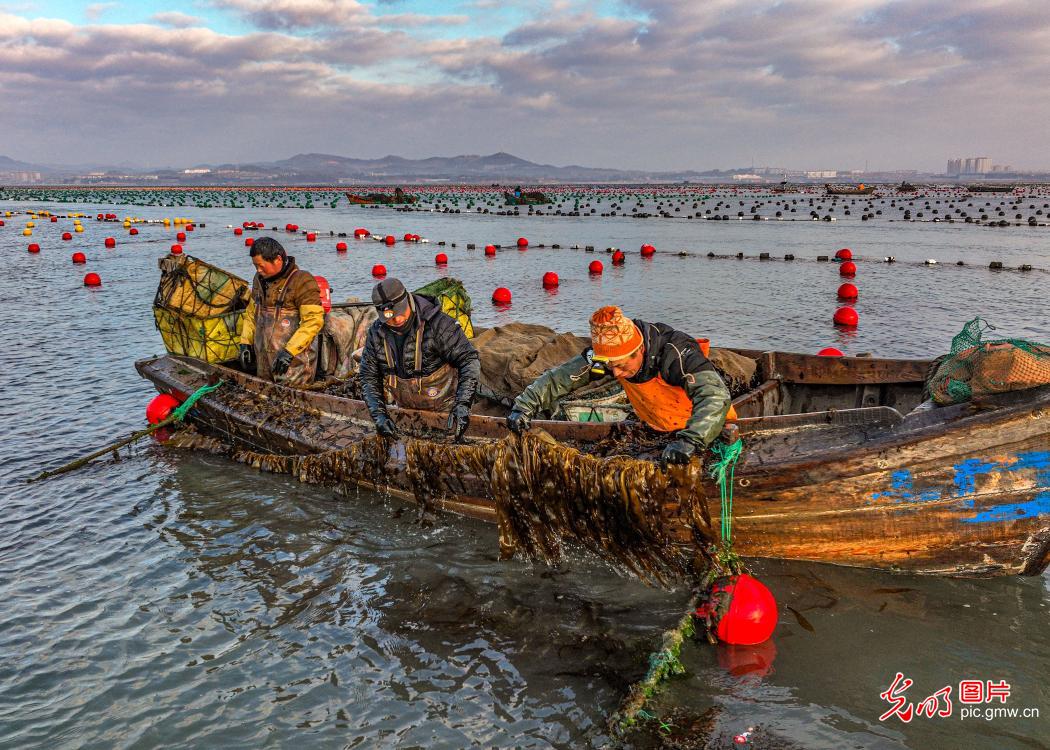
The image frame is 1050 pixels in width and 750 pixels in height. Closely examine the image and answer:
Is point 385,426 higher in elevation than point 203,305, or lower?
lower

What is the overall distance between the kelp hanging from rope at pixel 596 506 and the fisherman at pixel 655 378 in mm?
275

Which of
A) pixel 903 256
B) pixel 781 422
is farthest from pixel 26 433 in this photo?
pixel 903 256

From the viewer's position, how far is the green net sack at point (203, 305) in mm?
11539

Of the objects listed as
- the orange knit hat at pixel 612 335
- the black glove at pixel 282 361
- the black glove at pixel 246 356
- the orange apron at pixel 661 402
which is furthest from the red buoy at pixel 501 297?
the orange knit hat at pixel 612 335

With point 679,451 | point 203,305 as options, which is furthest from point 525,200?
point 679,451

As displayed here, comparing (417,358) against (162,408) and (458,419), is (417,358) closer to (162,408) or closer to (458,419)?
(458,419)

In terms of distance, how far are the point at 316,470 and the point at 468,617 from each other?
3524 millimetres

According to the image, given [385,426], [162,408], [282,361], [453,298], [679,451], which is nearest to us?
[679,451]

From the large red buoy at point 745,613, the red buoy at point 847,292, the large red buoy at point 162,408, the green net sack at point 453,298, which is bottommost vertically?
the large red buoy at point 745,613

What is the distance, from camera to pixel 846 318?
18.8 m

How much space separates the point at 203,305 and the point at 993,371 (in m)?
10.8

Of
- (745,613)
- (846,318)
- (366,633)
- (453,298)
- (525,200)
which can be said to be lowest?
(366,633)

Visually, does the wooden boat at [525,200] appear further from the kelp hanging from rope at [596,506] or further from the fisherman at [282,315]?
the kelp hanging from rope at [596,506]

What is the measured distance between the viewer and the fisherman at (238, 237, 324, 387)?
951cm
